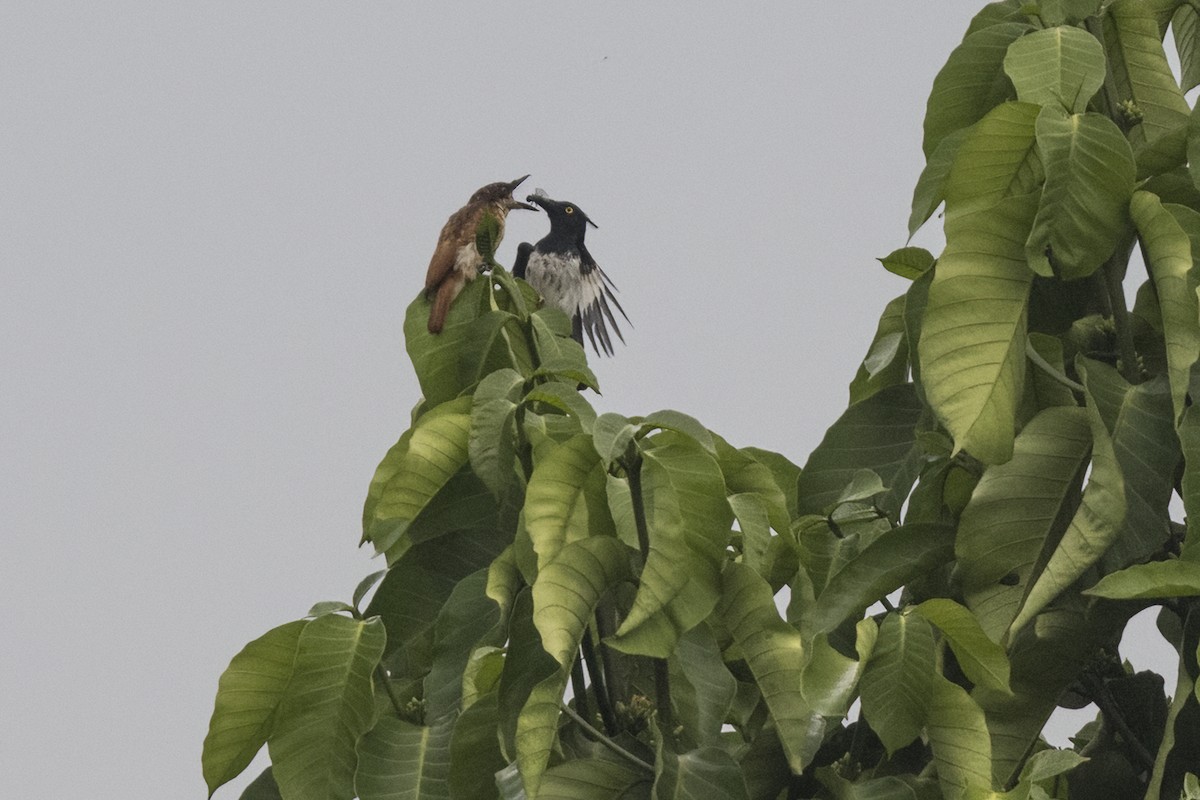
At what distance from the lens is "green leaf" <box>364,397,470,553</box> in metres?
2.25

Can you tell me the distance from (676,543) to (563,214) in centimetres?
297

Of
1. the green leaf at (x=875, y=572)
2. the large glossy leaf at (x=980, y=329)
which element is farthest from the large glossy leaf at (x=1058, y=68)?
the green leaf at (x=875, y=572)

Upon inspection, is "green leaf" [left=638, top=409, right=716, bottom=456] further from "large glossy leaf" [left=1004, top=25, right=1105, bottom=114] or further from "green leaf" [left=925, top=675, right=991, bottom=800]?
"large glossy leaf" [left=1004, top=25, right=1105, bottom=114]

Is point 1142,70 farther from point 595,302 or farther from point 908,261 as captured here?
point 595,302

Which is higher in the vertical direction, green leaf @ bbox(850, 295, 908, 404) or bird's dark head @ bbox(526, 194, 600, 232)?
bird's dark head @ bbox(526, 194, 600, 232)

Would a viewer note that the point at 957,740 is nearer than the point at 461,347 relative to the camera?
Yes

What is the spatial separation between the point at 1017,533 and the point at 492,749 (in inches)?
29.0

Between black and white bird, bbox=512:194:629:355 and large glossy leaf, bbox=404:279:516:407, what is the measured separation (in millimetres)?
1707

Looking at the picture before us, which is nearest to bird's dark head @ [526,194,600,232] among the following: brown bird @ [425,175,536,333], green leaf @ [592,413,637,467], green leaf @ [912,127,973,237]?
brown bird @ [425,175,536,333]

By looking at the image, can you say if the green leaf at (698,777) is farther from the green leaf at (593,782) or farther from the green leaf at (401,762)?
the green leaf at (401,762)

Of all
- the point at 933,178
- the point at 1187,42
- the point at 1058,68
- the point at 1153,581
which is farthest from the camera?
the point at 1187,42

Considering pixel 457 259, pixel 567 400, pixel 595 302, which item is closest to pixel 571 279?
pixel 595 302

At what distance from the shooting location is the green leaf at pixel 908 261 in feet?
8.05

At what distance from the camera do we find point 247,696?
2184 mm
